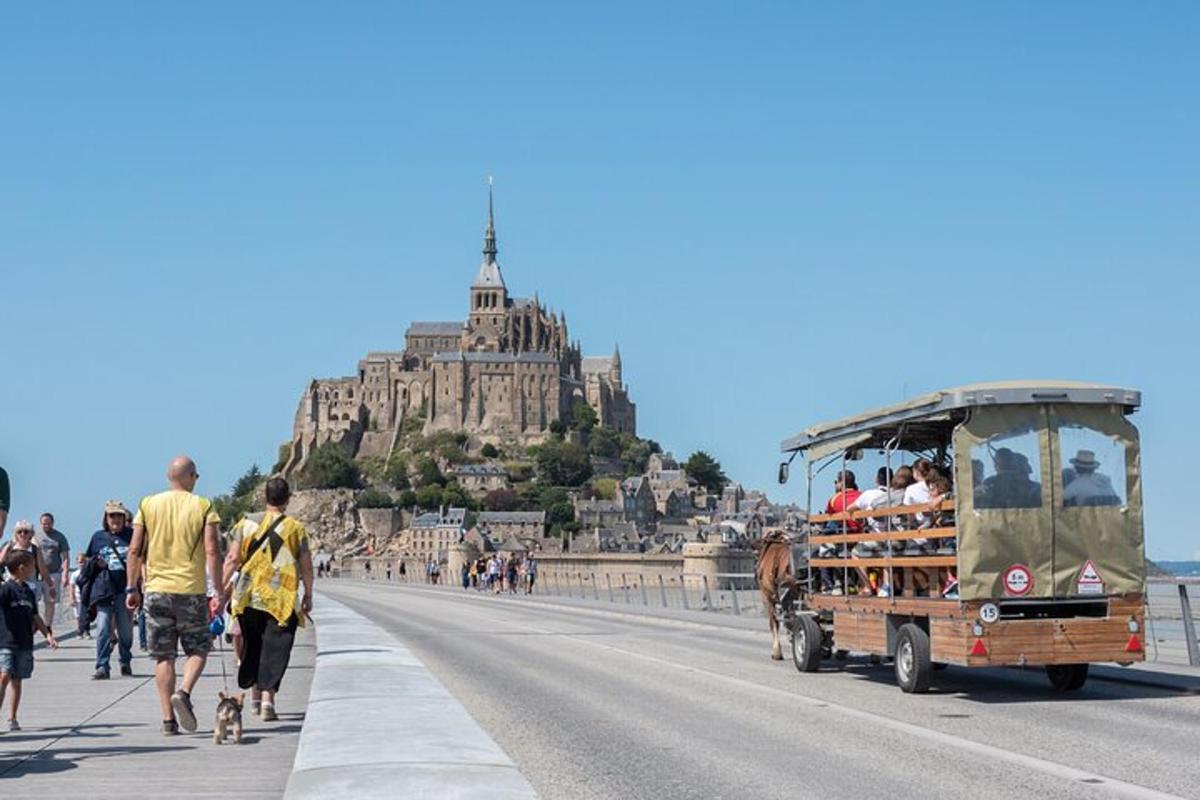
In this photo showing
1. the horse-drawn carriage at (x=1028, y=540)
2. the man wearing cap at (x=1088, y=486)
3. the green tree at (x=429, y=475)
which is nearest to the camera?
the horse-drawn carriage at (x=1028, y=540)

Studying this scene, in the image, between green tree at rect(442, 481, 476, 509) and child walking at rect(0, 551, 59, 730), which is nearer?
child walking at rect(0, 551, 59, 730)

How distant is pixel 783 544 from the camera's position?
21453mm

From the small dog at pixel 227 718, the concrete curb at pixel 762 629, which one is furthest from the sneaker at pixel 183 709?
the concrete curb at pixel 762 629

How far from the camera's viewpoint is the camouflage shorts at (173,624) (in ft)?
39.2

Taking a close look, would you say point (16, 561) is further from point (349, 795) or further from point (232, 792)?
point (349, 795)

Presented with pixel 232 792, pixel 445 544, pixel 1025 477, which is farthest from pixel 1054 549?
pixel 445 544

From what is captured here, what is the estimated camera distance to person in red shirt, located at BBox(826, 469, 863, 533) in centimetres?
1875

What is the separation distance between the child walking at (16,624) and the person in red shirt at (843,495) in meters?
9.12

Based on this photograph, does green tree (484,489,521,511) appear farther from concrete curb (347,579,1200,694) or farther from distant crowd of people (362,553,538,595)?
concrete curb (347,579,1200,694)

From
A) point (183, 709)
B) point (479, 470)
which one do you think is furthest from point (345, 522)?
point (183, 709)

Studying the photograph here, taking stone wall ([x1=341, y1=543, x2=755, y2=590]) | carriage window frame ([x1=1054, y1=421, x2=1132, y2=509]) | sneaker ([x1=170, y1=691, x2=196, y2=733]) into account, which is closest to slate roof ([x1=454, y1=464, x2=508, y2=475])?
stone wall ([x1=341, y1=543, x2=755, y2=590])

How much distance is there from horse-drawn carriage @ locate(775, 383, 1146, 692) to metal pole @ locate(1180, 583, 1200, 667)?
3394 millimetres

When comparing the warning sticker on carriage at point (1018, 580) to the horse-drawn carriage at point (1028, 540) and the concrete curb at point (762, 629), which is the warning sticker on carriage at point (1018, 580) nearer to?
the horse-drawn carriage at point (1028, 540)

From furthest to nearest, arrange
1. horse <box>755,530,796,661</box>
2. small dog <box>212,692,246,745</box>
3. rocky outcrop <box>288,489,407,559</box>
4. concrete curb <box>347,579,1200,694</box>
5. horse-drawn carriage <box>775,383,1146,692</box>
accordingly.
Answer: rocky outcrop <box>288,489,407,559</box>
horse <box>755,530,796,661</box>
concrete curb <box>347,579,1200,694</box>
horse-drawn carriage <box>775,383,1146,692</box>
small dog <box>212,692,246,745</box>
